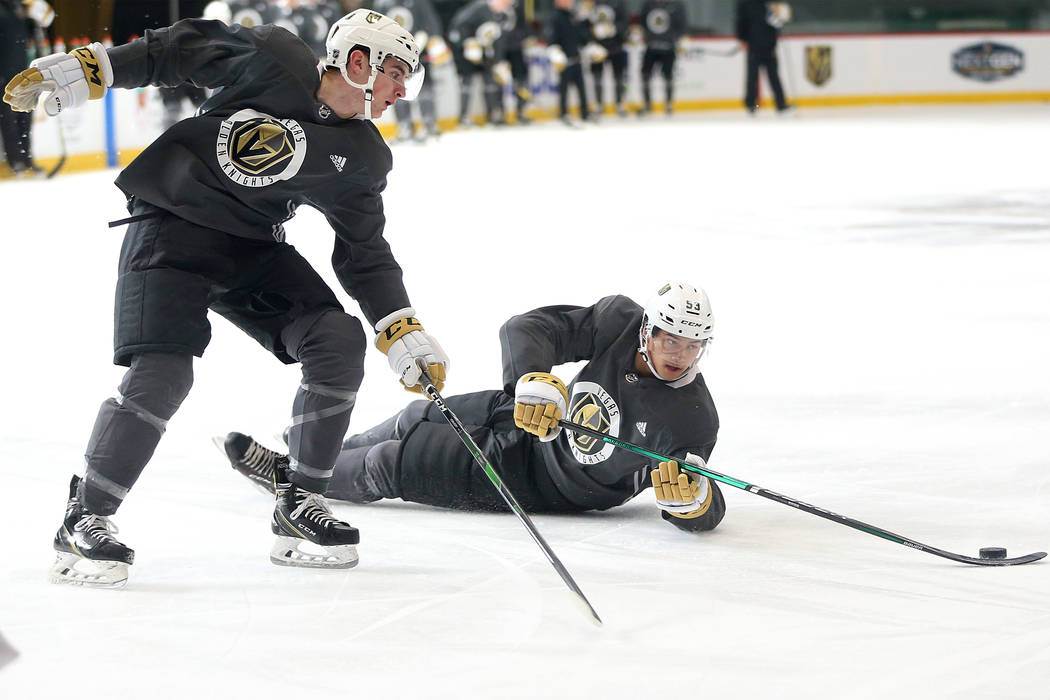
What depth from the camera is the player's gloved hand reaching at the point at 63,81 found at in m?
2.73

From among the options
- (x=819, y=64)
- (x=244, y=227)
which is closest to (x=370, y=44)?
(x=244, y=227)

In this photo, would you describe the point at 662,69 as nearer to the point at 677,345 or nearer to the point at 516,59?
the point at 516,59

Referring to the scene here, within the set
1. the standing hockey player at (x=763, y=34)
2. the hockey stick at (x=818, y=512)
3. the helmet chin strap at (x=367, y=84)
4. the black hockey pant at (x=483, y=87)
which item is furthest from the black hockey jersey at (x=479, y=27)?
the hockey stick at (x=818, y=512)

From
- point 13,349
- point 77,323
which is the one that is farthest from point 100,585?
point 77,323

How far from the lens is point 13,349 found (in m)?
5.20

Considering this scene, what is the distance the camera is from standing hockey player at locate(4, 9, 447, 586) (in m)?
2.79

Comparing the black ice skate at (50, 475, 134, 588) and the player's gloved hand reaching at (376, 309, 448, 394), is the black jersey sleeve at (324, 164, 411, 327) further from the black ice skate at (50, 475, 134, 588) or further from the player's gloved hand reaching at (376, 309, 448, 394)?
the black ice skate at (50, 475, 134, 588)

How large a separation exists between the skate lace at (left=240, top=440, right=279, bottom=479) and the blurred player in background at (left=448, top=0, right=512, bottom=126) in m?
13.3

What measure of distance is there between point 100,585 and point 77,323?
10.2ft

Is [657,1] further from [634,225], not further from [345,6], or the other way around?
[634,225]

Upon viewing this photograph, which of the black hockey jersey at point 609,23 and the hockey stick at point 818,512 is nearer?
the hockey stick at point 818,512

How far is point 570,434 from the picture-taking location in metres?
3.17

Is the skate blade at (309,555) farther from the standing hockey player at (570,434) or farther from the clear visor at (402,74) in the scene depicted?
the clear visor at (402,74)

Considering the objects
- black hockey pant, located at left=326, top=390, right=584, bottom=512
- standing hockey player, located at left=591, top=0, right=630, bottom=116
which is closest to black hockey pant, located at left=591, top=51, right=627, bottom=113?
standing hockey player, located at left=591, top=0, right=630, bottom=116
